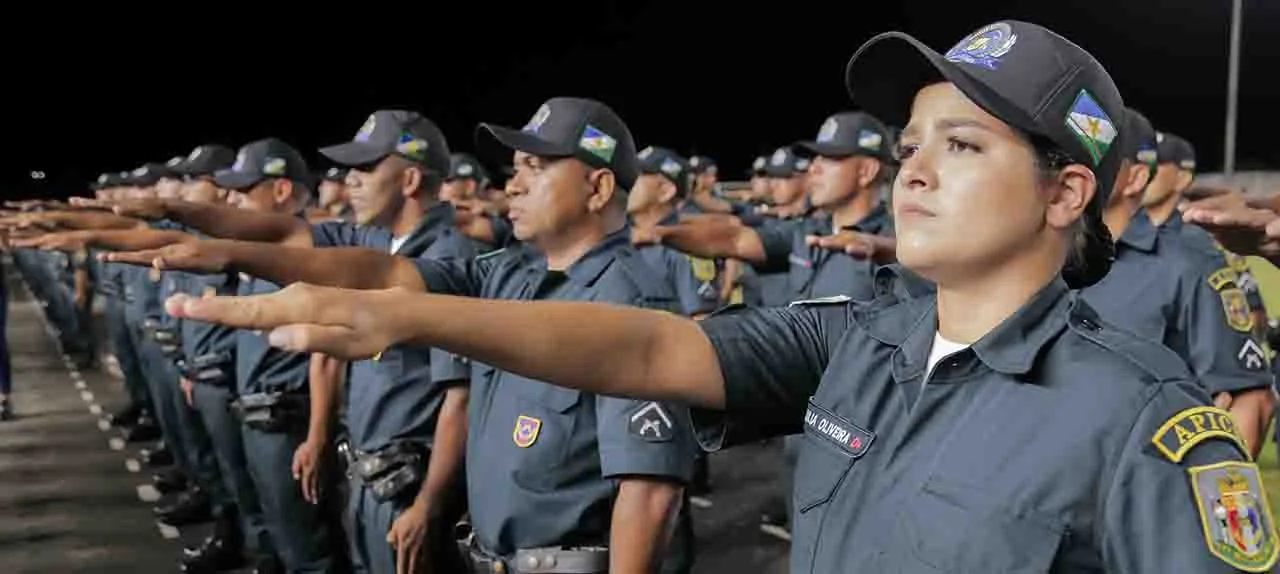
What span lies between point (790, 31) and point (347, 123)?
8744 mm

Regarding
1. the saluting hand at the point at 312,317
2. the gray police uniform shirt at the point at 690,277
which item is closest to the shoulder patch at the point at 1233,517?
the saluting hand at the point at 312,317

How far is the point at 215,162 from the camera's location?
7.33 metres

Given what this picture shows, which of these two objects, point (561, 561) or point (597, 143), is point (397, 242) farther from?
point (561, 561)

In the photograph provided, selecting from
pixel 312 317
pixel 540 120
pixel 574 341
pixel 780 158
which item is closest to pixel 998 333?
pixel 574 341

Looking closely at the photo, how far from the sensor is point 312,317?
1.27m

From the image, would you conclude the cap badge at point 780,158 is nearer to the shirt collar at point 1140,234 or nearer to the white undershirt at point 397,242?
the white undershirt at point 397,242

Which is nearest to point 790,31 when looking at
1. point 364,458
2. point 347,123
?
point 347,123

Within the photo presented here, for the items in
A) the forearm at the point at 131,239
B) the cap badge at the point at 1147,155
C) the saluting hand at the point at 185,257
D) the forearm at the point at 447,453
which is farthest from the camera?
the cap badge at the point at 1147,155

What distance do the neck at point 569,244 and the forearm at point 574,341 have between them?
146 centimetres

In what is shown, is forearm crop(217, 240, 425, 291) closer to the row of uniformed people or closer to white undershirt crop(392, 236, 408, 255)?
the row of uniformed people

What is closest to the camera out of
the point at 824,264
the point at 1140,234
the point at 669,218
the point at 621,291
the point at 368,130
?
the point at 621,291

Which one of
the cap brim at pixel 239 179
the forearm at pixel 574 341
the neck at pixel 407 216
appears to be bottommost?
the cap brim at pixel 239 179

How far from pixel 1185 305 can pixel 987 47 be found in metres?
2.47

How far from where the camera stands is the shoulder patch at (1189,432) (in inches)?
50.0
